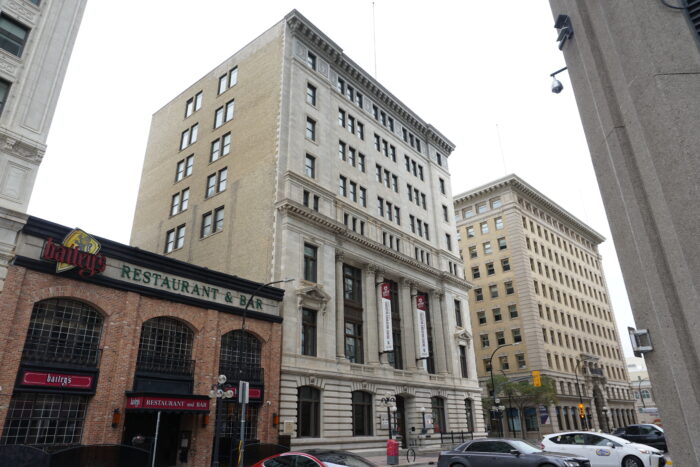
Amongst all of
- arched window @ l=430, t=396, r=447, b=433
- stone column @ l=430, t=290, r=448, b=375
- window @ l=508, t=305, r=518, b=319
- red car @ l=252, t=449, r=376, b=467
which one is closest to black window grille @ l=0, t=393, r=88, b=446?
red car @ l=252, t=449, r=376, b=467

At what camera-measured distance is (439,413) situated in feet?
153

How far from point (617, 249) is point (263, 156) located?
34.4 m

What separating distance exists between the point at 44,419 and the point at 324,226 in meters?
23.2

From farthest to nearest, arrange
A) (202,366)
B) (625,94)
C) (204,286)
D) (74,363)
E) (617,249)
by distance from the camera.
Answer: (204,286), (202,366), (74,363), (617,249), (625,94)

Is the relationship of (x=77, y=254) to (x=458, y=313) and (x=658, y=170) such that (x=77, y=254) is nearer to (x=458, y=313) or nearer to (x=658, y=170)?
(x=658, y=170)

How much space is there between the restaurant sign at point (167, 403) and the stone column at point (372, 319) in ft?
57.1

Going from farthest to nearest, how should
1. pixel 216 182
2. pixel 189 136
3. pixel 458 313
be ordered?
1. pixel 458 313
2. pixel 189 136
3. pixel 216 182

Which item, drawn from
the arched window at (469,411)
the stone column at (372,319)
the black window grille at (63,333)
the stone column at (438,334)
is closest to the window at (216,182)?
the stone column at (372,319)

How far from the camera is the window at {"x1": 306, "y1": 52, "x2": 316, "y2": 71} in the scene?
4569 cm

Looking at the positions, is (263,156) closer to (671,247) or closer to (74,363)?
(74,363)

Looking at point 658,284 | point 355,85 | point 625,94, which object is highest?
point 355,85

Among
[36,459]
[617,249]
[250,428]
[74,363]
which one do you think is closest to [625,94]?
[617,249]

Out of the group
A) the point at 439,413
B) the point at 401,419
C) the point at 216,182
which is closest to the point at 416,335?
the point at 401,419

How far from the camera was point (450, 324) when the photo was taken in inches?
2019
